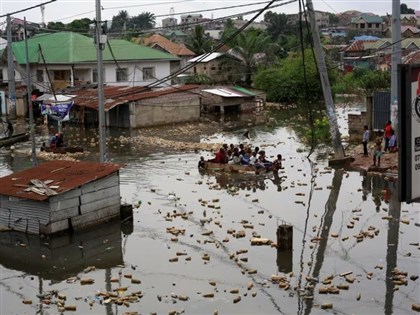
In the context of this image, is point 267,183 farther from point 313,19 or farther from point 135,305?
point 135,305

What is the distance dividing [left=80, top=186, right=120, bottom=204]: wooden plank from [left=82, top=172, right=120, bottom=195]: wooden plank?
0.30 feet

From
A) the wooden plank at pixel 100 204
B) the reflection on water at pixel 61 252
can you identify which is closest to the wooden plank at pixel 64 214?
the wooden plank at pixel 100 204

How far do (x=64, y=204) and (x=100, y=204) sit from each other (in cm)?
136

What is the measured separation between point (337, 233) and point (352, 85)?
52.3 m

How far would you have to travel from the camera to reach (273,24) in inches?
4897

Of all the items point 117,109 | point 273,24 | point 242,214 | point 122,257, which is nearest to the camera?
point 122,257

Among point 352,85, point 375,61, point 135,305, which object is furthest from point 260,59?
point 135,305

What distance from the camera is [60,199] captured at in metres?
18.1

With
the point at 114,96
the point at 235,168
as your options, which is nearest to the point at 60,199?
the point at 235,168

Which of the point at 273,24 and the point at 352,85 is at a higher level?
the point at 273,24

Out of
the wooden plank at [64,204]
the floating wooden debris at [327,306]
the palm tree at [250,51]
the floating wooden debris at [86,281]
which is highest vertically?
the palm tree at [250,51]

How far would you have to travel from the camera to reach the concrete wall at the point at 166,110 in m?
43.5

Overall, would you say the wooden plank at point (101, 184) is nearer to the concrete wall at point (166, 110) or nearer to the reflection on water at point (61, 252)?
the reflection on water at point (61, 252)

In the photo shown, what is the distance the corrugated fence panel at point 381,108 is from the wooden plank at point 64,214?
1919 cm
